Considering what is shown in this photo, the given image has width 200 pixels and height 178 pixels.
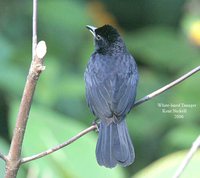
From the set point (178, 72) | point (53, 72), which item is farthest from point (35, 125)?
point (178, 72)

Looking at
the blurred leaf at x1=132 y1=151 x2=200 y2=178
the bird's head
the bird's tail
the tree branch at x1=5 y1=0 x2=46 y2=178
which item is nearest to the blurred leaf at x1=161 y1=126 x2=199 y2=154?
the bird's head

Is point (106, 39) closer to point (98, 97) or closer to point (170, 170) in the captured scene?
point (98, 97)

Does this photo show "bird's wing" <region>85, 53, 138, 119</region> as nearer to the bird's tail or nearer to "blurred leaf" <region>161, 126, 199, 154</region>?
the bird's tail

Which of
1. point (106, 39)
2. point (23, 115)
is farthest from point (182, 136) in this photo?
point (23, 115)

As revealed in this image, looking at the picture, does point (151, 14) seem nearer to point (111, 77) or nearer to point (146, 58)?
point (146, 58)

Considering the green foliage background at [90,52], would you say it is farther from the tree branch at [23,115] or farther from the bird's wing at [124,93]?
the tree branch at [23,115]
